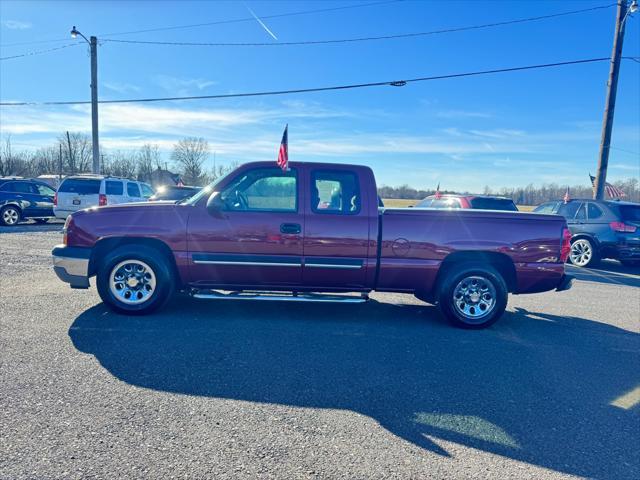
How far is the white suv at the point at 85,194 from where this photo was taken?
1367 centimetres

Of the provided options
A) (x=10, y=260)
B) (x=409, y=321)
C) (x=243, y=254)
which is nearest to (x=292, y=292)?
(x=243, y=254)

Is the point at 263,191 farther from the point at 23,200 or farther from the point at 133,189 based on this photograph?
the point at 23,200

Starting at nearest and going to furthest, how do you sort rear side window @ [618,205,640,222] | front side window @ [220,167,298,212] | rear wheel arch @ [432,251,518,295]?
front side window @ [220,167,298,212], rear wheel arch @ [432,251,518,295], rear side window @ [618,205,640,222]

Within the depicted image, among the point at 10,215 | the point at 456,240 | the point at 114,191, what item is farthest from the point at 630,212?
the point at 10,215

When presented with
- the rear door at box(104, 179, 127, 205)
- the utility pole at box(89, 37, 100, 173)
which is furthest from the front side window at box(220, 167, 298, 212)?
the utility pole at box(89, 37, 100, 173)

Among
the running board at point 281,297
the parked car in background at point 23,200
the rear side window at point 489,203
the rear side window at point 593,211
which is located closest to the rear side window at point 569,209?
the rear side window at point 593,211

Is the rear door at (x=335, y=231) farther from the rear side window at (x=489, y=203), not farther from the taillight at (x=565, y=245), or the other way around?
the rear side window at (x=489, y=203)

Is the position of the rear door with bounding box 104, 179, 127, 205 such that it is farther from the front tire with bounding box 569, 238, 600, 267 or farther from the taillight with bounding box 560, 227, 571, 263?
the front tire with bounding box 569, 238, 600, 267

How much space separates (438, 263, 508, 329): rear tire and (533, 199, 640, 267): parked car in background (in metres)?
6.66

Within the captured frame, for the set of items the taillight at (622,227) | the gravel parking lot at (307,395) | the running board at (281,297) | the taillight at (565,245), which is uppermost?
the taillight at (622,227)

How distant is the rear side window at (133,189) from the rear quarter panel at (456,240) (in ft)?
42.0

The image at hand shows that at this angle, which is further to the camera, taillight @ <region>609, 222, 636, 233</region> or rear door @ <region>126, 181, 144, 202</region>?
rear door @ <region>126, 181, 144, 202</region>

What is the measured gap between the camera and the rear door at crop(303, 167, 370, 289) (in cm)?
480

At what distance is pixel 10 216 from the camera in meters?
14.6
